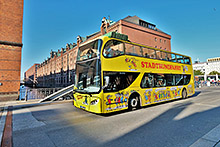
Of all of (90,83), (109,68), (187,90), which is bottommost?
(187,90)

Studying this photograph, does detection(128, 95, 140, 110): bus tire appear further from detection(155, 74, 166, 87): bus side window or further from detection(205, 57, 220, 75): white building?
detection(205, 57, 220, 75): white building

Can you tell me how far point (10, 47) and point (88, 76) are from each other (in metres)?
12.1

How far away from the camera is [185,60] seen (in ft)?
38.2

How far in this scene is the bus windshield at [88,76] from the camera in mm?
5602

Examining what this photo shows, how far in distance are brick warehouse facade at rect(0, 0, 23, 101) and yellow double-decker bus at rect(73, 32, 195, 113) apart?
1019 centimetres

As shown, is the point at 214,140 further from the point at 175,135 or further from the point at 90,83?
the point at 90,83

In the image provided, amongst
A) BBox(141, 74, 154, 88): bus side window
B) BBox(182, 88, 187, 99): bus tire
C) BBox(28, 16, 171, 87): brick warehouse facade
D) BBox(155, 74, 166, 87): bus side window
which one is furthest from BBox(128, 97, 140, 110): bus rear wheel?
BBox(28, 16, 171, 87): brick warehouse facade

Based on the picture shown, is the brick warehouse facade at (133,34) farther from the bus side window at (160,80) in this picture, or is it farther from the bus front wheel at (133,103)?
the bus front wheel at (133,103)

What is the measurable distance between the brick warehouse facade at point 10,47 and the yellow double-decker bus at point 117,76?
10188 mm

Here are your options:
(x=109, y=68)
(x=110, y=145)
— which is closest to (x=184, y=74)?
(x=109, y=68)

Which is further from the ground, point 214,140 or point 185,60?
point 185,60

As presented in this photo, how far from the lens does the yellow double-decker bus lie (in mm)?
5599

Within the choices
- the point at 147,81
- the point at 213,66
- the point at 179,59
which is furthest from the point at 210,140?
the point at 213,66

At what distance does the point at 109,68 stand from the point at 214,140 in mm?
4282
